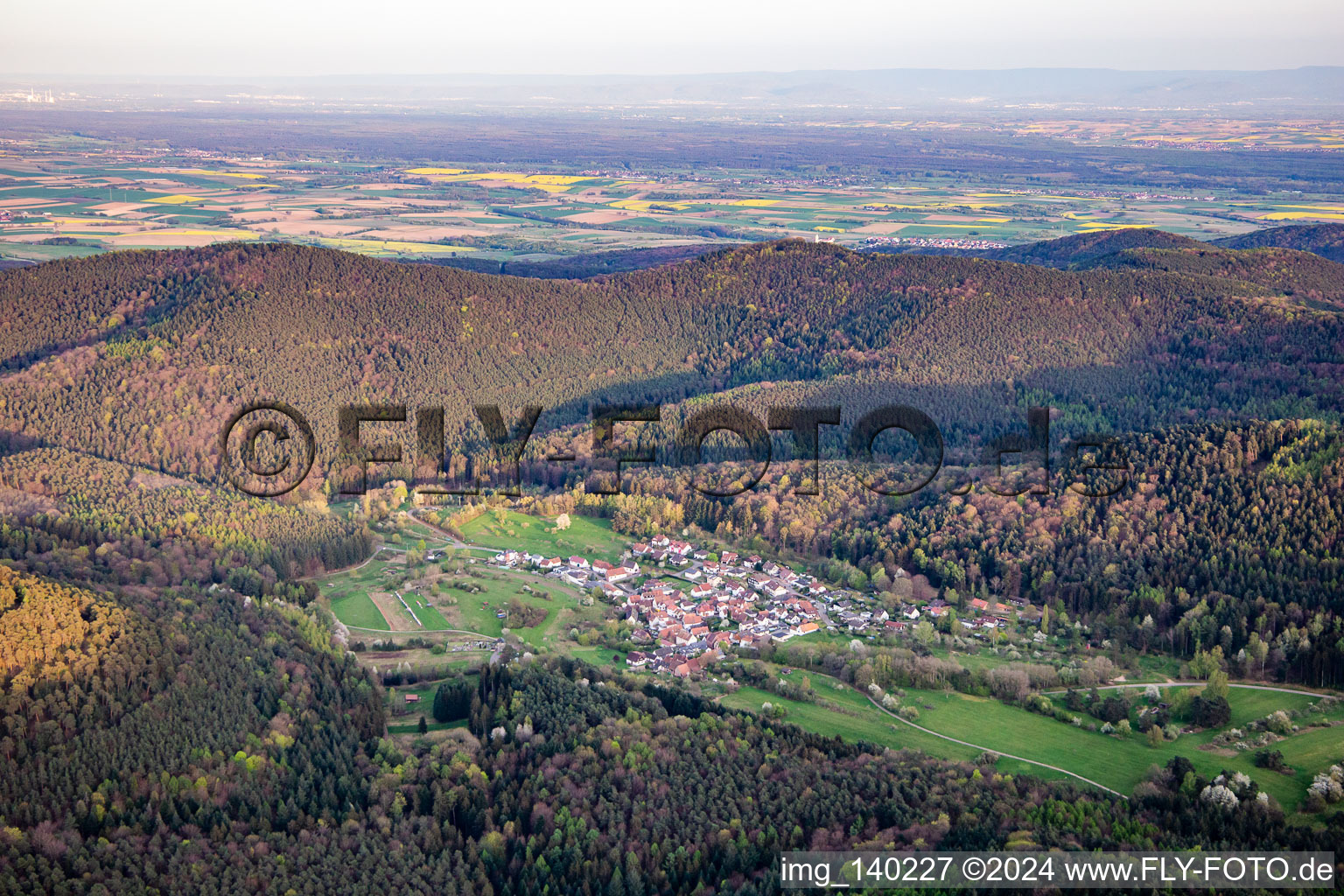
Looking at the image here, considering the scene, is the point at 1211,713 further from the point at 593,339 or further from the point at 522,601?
the point at 593,339

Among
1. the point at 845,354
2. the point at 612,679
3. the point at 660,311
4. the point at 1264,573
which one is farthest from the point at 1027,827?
the point at 660,311

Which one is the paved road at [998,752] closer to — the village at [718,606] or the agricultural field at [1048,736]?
the agricultural field at [1048,736]

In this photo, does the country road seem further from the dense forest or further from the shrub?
the dense forest

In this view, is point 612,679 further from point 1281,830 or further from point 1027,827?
point 1281,830

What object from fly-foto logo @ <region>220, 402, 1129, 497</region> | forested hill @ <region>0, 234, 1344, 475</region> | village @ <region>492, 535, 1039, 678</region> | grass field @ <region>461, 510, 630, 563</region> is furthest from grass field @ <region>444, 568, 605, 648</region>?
forested hill @ <region>0, 234, 1344, 475</region>

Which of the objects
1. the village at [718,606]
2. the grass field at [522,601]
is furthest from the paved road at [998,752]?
the grass field at [522,601]

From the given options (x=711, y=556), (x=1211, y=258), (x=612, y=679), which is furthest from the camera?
(x=1211, y=258)
